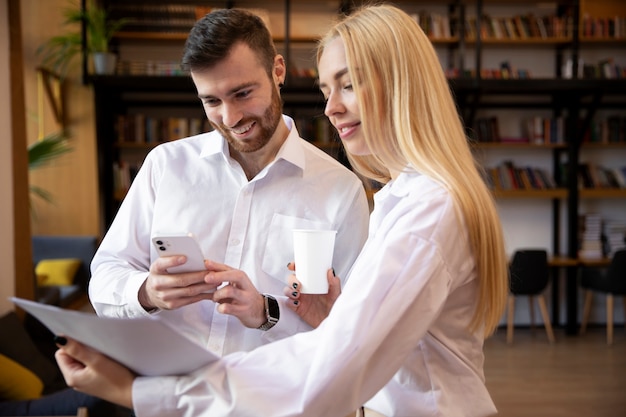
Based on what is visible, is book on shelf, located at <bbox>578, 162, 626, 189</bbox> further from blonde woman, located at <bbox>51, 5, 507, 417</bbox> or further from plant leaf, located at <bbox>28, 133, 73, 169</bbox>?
blonde woman, located at <bbox>51, 5, 507, 417</bbox>

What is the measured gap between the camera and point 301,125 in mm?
8148

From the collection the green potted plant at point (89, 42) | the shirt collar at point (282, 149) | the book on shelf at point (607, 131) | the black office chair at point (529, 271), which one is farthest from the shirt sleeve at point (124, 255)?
the book on shelf at point (607, 131)

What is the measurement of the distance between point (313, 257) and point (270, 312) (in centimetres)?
20

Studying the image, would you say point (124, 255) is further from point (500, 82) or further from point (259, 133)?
point (500, 82)

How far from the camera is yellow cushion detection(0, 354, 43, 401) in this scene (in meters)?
3.87

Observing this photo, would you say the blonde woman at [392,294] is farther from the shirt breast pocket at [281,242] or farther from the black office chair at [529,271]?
the black office chair at [529,271]

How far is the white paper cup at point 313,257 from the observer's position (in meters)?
1.70

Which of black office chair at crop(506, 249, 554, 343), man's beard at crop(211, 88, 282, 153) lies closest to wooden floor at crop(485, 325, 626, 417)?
black office chair at crop(506, 249, 554, 343)

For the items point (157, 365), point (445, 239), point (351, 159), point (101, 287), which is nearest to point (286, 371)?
point (157, 365)

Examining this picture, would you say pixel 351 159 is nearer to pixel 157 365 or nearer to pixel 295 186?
pixel 295 186

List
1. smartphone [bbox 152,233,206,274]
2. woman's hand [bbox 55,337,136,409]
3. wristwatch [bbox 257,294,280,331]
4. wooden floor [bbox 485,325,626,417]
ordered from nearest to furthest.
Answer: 1. woman's hand [bbox 55,337,136,409]
2. smartphone [bbox 152,233,206,274]
3. wristwatch [bbox 257,294,280,331]
4. wooden floor [bbox 485,325,626,417]

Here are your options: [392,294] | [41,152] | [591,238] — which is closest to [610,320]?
[591,238]

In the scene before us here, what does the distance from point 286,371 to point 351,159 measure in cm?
65

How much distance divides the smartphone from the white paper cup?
253 mm
